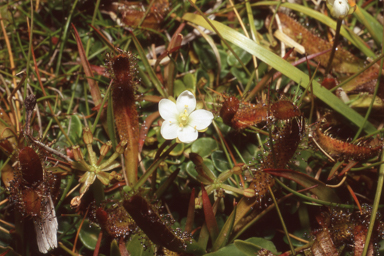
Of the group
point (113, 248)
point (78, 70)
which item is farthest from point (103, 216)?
point (78, 70)

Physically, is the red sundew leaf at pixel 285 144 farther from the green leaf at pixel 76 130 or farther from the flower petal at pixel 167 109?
the green leaf at pixel 76 130

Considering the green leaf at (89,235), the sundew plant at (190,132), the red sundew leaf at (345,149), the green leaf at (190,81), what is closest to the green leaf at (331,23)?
the sundew plant at (190,132)

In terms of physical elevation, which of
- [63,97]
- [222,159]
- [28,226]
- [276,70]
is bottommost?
[28,226]

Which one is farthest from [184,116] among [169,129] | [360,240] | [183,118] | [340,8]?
[360,240]

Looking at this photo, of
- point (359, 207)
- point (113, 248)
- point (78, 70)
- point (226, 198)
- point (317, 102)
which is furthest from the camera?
point (78, 70)

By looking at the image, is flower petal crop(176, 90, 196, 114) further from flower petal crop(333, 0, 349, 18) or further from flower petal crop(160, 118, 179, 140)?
flower petal crop(333, 0, 349, 18)

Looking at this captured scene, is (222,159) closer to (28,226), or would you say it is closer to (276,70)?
(276,70)
